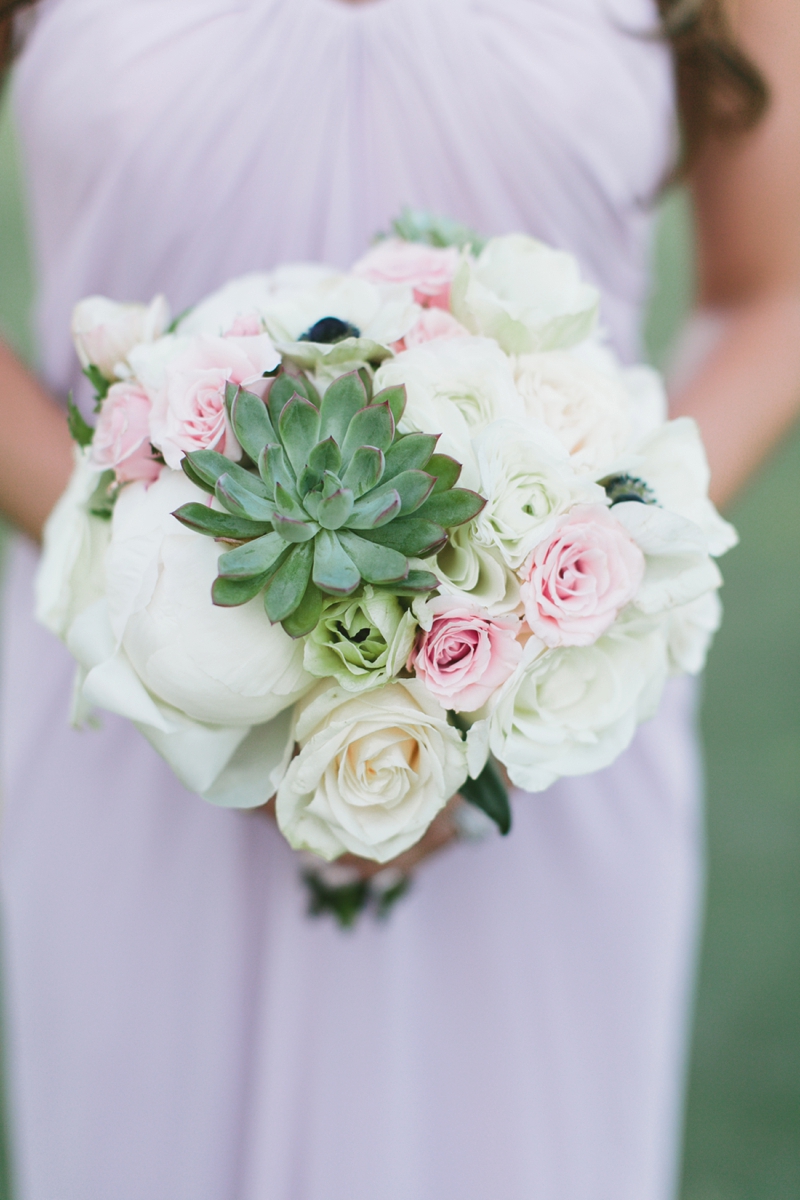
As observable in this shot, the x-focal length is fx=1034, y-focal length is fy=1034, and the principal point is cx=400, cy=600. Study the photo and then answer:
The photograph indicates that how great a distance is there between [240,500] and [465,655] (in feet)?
0.66

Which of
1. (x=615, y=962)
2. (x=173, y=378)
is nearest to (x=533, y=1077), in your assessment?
(x=615, y=962)

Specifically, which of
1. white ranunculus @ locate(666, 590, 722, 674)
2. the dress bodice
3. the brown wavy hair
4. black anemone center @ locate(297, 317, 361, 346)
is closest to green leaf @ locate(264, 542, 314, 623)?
black anemone center @ locate(297, 317, 361, 346)

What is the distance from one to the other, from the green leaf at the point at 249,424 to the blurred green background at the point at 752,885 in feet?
3.92

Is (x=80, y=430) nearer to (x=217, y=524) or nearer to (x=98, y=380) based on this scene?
(x=98, y=380)

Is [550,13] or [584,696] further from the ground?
[550,13]

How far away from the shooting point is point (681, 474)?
0.87 meters

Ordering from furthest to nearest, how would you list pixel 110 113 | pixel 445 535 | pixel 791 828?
pixel 791 828 < pixel 110 113 < pixel 445 535

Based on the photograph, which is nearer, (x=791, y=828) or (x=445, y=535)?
(x=445, y=535)

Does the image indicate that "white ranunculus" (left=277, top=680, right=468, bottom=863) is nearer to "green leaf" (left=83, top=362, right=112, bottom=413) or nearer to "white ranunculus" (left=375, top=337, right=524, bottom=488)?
"white ranunculus" (left=375, top=337, right=524, bottom=488)

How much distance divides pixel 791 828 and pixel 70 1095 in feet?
7.87

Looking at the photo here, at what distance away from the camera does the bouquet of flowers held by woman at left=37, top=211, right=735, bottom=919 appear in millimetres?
758

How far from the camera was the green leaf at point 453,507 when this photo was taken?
0.76m

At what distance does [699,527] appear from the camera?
803 millimetres

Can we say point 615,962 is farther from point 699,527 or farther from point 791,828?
point 791,828
